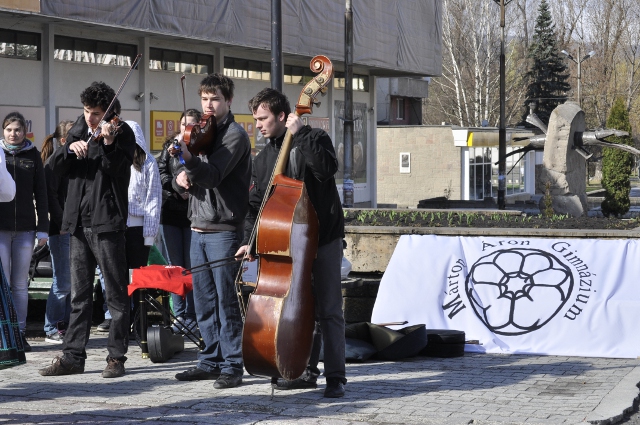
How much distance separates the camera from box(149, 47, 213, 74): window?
21.5 metres

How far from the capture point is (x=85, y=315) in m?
7.29

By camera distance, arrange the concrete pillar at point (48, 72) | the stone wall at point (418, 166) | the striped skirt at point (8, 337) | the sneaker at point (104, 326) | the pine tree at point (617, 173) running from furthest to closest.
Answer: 1. the stone wall at point (418, 166)
2. the pine tree at point (617, 173)
3. the concrete pillar at point (48, 72)
4. the sneaker at point (104, 326)
5. the striped skirt at point (8, 337)

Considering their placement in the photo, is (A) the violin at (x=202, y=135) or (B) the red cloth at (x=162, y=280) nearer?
(A) the violin at (x=202, y=135)

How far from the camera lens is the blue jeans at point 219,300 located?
6.75 meters

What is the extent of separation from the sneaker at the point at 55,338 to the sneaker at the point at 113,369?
183cm

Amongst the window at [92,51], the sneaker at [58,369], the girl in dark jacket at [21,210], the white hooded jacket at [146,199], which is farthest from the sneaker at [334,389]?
the window at [92,51]

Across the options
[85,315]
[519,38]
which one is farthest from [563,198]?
[519,38]

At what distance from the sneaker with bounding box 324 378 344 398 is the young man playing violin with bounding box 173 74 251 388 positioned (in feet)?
2.33

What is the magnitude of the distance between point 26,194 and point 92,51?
38.3ft

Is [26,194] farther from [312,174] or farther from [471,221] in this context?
[471,221]

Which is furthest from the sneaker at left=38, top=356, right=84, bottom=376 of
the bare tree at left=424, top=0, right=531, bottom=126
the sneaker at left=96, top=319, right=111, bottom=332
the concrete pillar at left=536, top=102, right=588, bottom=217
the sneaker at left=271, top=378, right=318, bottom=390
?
the bare tree at left=424, top=0, right=531, bottom=126

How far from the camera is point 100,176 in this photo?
7133 mm

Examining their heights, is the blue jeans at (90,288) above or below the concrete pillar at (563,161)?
below

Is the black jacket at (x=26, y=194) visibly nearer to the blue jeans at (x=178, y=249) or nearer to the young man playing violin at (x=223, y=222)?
the blue jeans at (x=178, y=249)
